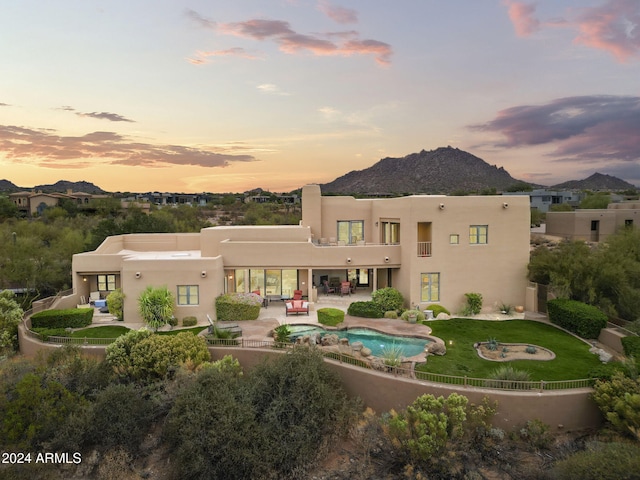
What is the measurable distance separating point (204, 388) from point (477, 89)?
3243cm

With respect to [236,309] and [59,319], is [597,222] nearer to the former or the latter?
[236,309]

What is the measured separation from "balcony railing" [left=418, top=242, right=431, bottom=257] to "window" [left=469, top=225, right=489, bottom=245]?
7.96ft

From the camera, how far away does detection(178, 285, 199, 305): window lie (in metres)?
20.3

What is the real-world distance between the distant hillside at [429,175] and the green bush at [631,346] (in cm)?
7126

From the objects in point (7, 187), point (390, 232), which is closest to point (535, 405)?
point (390, 232)

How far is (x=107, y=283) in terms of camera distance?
23.5 metres

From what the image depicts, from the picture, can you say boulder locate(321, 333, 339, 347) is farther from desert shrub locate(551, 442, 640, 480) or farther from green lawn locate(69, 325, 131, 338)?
green lawn locate(69, 325, 131, 338)

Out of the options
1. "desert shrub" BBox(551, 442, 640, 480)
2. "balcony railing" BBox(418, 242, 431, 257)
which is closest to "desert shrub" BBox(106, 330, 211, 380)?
"desert shrub" BBox(551, 442, 640, 480)

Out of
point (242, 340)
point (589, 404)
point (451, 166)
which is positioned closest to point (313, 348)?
point (242, 340)

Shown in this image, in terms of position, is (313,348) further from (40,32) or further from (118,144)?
(118,144)

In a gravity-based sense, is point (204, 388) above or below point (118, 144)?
below

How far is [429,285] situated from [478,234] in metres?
4.01

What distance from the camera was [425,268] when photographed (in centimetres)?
2158

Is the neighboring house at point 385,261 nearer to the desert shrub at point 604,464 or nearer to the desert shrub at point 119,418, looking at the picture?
the desert shrub at point 119,418
